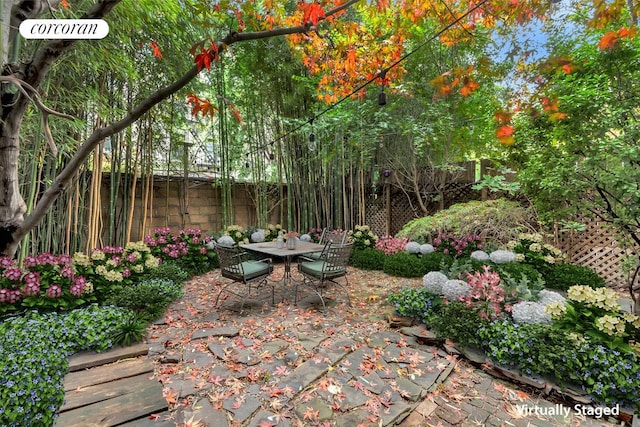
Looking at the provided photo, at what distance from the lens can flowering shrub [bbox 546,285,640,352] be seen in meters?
1.57

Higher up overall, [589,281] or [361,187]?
[361,187]

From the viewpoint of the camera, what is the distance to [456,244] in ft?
13.7

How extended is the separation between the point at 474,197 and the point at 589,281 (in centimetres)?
205

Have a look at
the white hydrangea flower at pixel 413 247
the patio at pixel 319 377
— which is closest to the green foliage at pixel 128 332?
the patio at pixel 319 377

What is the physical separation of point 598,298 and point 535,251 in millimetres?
1862

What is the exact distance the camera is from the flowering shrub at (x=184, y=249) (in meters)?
3.84

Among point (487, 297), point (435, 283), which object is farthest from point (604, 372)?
point (435, 283)

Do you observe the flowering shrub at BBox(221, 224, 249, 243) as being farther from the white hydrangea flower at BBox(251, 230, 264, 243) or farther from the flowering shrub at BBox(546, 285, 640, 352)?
the flowering shrub at BBox(546, 285, 640, 352)

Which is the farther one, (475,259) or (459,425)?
(475,259)

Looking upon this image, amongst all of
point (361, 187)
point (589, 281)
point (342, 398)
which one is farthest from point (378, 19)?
point (342, 398)

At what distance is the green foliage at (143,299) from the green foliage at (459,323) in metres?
2.44

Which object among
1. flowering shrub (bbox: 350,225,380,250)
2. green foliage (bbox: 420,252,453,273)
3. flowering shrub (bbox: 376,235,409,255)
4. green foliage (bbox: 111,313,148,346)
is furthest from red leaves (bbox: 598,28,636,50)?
A: green foliage (bbox: 111,313,148,346)

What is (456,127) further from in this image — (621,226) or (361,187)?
(621,226)

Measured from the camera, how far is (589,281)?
9.95ft
